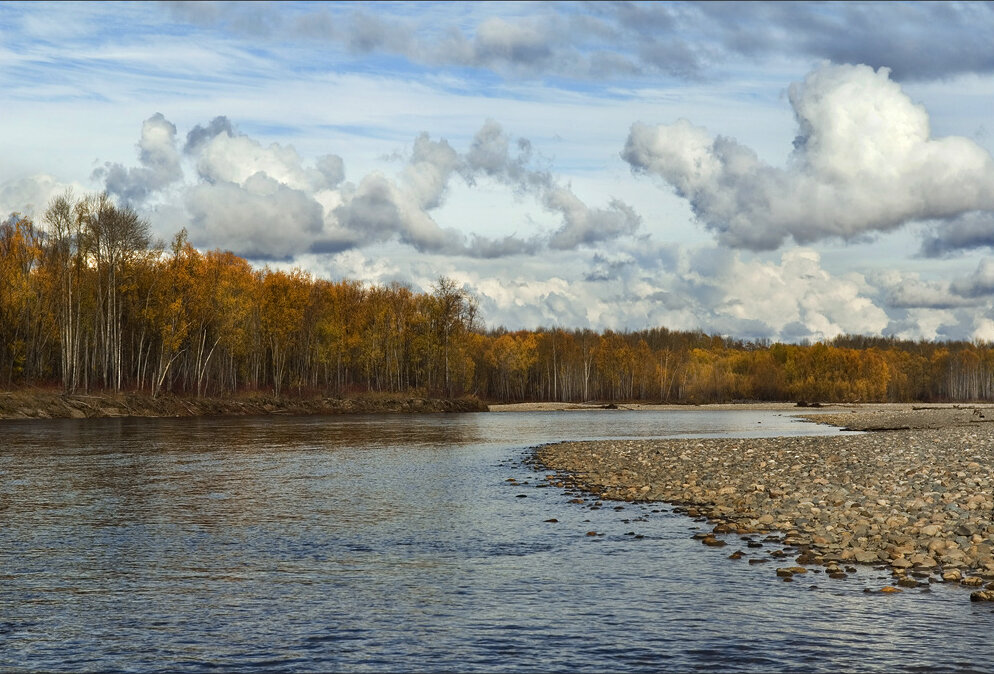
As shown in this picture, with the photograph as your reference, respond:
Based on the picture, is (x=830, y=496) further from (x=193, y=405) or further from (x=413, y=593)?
(x=193, y=405)

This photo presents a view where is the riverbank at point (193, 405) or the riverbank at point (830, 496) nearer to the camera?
the riverbank at point (830, 496)

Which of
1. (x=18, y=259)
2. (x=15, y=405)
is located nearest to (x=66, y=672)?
(x=15, y=405)

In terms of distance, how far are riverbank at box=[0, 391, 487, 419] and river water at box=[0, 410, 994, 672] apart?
52.3 metres

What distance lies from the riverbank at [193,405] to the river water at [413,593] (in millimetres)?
52278

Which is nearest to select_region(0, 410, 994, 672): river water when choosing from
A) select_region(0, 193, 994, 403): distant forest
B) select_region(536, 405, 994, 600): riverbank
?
select_region(536, 405, 994, 600): riverbank

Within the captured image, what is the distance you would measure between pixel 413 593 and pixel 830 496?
14228 mm

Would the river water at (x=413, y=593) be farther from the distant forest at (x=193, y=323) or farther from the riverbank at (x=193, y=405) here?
the distant forest at (x=193, y=323)

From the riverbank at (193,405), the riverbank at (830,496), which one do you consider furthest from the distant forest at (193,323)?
the riverbank at (830,496)

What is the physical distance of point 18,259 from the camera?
3666 inches

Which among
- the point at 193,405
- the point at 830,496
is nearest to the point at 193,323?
the point at 193,405

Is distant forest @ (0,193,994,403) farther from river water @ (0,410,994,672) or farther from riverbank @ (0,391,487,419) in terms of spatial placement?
river water @ (0,410,994,672)

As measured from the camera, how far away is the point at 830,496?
24266mm

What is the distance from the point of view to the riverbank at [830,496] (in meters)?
17.1

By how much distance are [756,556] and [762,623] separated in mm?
5096
